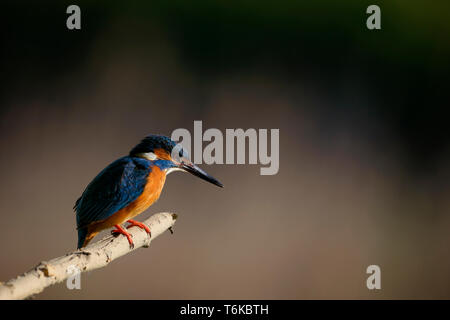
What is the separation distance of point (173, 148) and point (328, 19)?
1.75 m

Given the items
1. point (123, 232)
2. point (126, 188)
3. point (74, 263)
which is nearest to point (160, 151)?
point (126, 188)

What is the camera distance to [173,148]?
1.19 m

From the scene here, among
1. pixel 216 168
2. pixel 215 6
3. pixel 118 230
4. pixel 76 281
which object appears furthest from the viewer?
pixel 215 6

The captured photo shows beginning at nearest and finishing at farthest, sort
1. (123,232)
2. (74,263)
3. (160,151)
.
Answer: (74,263) < (123,232) < (160,151)

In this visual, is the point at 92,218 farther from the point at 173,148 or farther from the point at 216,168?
the point at 216,168

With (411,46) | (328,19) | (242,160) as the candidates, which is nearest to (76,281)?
(242,160)

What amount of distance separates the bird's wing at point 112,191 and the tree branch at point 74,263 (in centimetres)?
8

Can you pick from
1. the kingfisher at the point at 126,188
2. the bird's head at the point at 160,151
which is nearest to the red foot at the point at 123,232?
the kingfisher at the point at 126,188

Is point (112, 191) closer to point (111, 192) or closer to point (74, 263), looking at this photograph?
point (111, 192)

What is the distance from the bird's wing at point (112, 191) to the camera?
112 cm

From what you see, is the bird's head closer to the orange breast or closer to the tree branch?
the orange breast

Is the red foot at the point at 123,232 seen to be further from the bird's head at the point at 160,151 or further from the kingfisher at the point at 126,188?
the bird's head at the point at 160,151

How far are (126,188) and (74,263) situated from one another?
34cm

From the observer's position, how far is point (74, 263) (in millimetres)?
825
